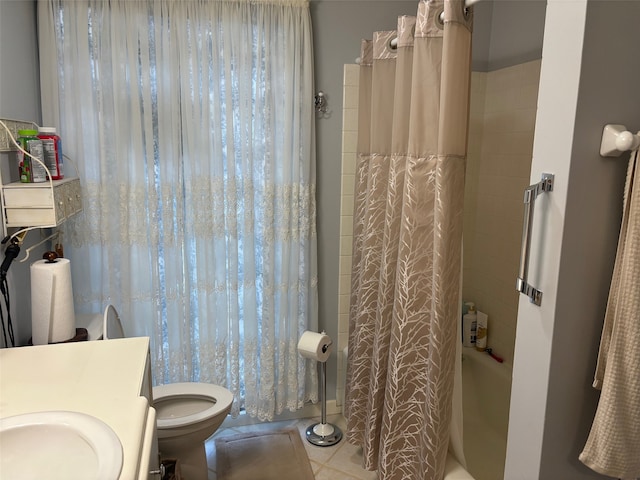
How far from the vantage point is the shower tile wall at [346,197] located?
251 centimetres

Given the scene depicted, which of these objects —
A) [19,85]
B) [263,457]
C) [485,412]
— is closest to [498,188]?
[485,412]

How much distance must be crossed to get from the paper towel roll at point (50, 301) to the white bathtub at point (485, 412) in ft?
6.14

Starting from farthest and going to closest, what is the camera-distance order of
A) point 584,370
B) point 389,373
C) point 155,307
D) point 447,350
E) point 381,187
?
1. point 155,307
2. point 381,187
3. point 389,373
4. point 447,350
5. point 584,370

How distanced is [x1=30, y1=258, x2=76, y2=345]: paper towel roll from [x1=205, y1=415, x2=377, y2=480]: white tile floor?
109 centimetres

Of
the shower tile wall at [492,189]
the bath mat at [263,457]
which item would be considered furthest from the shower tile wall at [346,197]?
the bath mat at [263,457]

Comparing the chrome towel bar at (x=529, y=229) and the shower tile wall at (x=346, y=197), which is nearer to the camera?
the chrome towel bar at (x=529, y=229)

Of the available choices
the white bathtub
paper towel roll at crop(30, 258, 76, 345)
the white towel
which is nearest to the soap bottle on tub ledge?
the white bathtub

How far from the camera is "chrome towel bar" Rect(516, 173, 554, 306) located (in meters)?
1.26

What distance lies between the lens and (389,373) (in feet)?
6.33

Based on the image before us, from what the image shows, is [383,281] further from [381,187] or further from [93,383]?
[93,383]

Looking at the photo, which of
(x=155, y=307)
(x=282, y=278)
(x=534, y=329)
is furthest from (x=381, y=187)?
(x=155, y=307)

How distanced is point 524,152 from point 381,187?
868mm

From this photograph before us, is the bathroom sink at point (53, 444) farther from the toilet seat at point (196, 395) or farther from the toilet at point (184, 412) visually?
the toilet seat at point (196, 395)

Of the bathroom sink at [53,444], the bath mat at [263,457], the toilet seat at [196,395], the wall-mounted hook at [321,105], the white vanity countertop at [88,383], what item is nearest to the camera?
the bathroom sink at [53,444]
